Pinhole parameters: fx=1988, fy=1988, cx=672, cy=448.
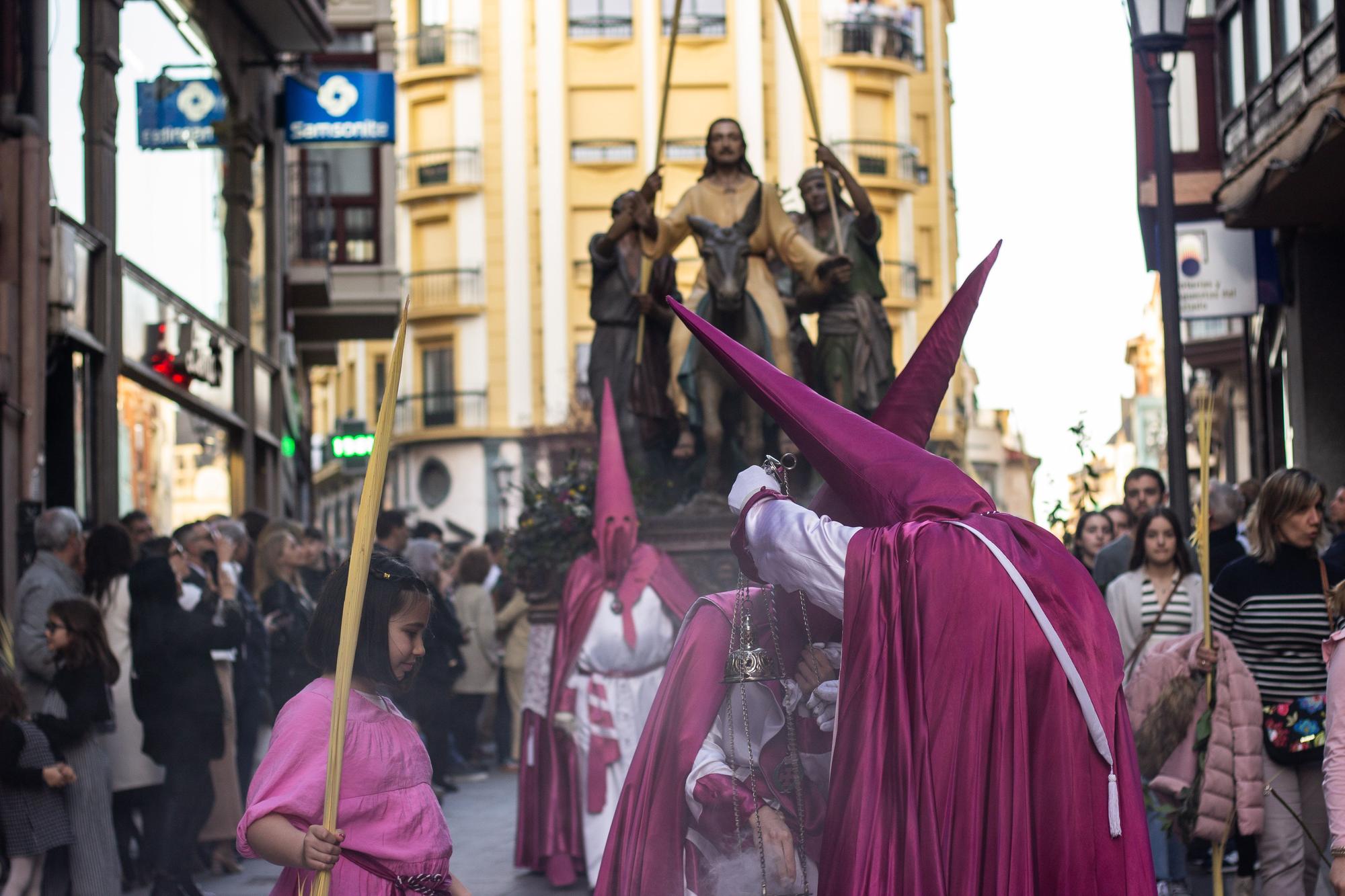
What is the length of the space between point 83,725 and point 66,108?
8.62 metres

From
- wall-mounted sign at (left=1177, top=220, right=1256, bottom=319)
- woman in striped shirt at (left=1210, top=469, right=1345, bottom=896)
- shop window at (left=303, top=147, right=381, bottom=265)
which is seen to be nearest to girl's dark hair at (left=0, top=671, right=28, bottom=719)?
woman in striped shirt at (left=1210, top=469, right=1345, bottom=896)

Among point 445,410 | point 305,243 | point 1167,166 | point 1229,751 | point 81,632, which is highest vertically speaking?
point 305,243

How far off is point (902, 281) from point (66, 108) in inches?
1522

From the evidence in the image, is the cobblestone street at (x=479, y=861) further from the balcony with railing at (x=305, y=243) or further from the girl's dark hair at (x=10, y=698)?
the balcony with railing at (x=305, y=243)

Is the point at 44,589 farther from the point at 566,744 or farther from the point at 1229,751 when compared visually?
the point at 1229,751

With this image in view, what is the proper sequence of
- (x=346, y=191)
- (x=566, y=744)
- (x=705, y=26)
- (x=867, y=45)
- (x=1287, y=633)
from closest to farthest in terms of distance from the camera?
A: (x=1287, y=633)
(x=566, y=744)
(x=346, y=191)
(x=705, y=26)
(x=867, y=45)

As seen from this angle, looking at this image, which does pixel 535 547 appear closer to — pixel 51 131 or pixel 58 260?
pixel 58 260

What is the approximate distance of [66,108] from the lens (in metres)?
16.2

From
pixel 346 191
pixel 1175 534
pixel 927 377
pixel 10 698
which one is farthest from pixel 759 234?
pixel 346 191

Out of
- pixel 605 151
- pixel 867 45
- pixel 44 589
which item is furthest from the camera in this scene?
pixel 867 45

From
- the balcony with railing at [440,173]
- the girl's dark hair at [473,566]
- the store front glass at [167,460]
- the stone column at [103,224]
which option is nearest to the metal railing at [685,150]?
the balcony with railing at [440,173]

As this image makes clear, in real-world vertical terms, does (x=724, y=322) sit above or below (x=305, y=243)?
below

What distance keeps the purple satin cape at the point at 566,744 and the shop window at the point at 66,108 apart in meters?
6.42

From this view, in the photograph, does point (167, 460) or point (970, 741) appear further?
point (167, 460)
